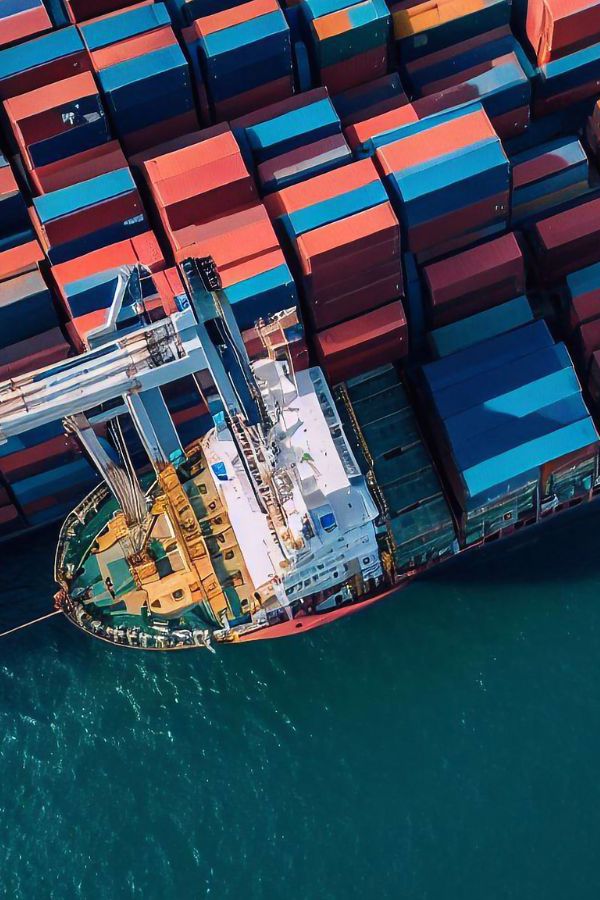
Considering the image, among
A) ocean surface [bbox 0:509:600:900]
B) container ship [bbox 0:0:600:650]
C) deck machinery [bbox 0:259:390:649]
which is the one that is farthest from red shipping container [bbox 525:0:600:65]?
ocean surface [bbox 0:509:600:900]

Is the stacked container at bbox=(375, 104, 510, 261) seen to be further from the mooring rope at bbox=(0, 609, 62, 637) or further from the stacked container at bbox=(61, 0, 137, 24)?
the mooring rope at bbox=(0, 609, 62, 637)

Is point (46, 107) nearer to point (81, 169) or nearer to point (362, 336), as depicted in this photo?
point (81, 169)

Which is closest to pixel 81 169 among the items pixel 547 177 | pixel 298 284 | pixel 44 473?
pixel 298 284

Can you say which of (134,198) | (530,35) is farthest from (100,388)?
(530,35)

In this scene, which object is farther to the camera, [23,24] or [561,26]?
[561,26]

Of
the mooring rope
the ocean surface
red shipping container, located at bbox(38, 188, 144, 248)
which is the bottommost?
the ocean surface

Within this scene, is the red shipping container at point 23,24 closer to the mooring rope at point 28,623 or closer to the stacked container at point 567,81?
the stacked container at point 567,81
